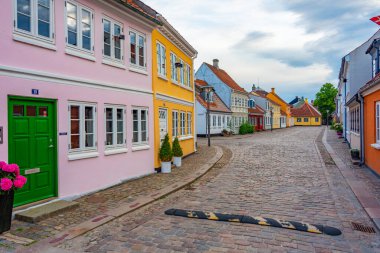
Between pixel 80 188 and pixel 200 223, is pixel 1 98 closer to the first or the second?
pixel 80 188

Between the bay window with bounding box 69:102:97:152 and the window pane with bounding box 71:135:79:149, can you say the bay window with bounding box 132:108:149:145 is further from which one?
the window pane with bounding box 71:135:79:149

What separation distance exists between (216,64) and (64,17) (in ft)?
119

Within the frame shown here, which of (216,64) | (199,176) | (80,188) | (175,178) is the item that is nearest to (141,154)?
(175,178)

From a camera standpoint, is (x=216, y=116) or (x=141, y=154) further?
(x=216, y=116)

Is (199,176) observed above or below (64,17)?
below

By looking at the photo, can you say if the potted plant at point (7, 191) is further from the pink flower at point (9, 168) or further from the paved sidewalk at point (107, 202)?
the paved sidewalk at point (107, 202)

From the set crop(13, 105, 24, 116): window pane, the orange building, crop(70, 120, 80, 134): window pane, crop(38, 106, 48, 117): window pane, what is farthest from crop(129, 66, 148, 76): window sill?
the orange building

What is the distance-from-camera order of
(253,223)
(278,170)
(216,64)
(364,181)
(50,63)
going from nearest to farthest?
(253,223) < (50,63) < (364,181) < (278,170) < (216,64)

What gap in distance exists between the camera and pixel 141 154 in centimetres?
1125

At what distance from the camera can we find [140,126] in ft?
36.7

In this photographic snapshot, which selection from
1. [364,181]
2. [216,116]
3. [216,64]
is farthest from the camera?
[216,64]

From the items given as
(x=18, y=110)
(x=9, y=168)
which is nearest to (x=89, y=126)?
(x=18, y=110)

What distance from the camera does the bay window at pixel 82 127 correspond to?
8.17m

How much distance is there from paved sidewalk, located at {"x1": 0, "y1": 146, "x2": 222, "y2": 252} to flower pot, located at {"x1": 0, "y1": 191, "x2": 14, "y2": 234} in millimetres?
158
